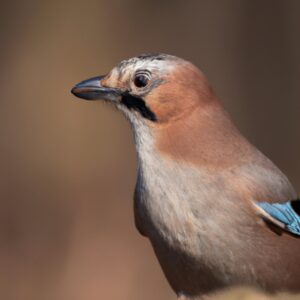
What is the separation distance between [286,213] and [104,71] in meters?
3.53

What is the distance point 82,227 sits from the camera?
306 inches

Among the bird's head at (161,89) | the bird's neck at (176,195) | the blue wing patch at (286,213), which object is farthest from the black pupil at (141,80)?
the blue wing patch at (286,213)

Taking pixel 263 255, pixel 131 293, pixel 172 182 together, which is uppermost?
pixel 172 182

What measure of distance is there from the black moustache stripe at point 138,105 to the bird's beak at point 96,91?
0.04m

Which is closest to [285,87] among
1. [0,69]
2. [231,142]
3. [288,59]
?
[288,59]

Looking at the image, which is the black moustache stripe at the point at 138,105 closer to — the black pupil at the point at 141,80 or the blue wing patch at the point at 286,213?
the black pupil at the point at 141,80

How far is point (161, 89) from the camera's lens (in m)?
4.86

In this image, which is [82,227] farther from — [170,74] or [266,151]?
[170,74]

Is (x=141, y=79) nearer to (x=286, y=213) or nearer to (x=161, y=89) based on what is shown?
(x=161, y=89)

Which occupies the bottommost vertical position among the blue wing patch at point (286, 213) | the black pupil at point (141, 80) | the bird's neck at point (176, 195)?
the blue wing patch at point (286, 213)

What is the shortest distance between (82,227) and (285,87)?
64.9 inches

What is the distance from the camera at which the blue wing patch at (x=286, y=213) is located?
470cm

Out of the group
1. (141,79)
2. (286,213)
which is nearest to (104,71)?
(141,79)

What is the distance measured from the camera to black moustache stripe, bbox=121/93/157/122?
483 centimetres
